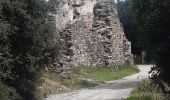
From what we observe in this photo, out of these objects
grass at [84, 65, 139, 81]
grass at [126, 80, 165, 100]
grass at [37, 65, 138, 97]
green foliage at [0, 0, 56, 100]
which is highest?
green foliage at [0, 0, 56, 100]

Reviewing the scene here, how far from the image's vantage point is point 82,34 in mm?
40594

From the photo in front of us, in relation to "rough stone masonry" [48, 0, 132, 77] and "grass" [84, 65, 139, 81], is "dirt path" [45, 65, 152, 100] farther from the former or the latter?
"grass" [84, 65, 139, 81]

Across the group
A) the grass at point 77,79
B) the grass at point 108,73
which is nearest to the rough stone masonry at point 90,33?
the grass at point 108,73

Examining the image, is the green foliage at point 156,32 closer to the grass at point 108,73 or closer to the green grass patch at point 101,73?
the green grass patch at point 101,73

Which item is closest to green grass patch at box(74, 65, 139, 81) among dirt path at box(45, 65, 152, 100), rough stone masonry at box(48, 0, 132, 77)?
rough stone masonry at box(48, 0, 132, 77)

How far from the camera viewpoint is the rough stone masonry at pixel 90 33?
117 ft

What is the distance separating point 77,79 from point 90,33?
12.0 meters

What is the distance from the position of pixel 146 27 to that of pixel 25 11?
5763mm

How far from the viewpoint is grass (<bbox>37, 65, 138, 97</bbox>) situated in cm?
2826

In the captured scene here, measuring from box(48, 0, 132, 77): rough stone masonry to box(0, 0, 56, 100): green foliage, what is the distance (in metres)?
10.7

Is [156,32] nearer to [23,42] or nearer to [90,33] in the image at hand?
[23,42]

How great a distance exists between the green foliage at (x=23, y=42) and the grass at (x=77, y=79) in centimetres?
285

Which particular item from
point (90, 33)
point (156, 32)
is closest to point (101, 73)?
point (90, 33)

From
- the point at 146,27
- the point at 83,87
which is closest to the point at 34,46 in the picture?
the point at 146,27
